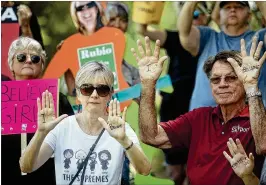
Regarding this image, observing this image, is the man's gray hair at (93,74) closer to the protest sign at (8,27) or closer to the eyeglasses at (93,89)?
the eyeglasses at (93,89)

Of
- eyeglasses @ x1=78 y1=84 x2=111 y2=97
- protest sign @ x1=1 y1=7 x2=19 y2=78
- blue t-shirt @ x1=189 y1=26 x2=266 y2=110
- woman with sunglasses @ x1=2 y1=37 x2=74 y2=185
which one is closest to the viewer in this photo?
eyeglasses @ x1=78 y1=84 x2=111 y2=97

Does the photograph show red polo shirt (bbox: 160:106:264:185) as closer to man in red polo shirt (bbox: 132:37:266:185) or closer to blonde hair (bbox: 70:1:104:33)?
man in red polo shirt (bbox: 132:37:266:185)

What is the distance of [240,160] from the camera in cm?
390

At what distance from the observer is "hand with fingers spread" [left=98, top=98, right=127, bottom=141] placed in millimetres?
3807

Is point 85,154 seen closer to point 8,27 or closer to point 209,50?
point 209,50

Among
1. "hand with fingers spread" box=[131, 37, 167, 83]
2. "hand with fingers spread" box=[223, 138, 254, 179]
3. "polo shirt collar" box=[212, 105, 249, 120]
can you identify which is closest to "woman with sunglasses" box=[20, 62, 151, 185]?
"hand with fingers spread" box=[131, 37, 167, 83]

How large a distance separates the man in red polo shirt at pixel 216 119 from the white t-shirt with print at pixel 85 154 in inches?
11.8

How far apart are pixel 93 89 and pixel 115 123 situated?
0.32 m

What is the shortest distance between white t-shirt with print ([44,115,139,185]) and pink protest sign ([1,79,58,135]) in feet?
2.51

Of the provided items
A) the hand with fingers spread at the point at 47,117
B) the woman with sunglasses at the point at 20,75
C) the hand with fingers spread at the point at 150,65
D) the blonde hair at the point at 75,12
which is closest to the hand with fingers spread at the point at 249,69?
the hand with fingers spread at the point at 150,65

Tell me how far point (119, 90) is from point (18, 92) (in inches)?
39.7

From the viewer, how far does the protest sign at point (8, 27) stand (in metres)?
5.55

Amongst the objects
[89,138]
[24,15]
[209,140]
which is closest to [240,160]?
[209,140]

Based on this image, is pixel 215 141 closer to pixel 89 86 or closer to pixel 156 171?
pixel 89 86
